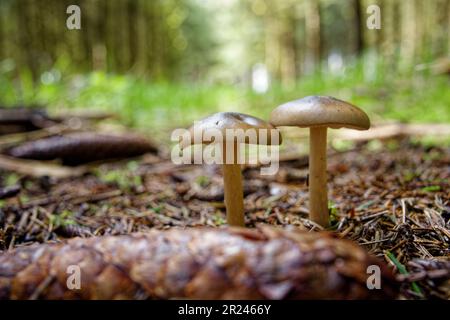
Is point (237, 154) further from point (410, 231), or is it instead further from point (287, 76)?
point (287, 76)

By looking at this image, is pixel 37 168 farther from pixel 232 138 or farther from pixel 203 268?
pixel 203 268

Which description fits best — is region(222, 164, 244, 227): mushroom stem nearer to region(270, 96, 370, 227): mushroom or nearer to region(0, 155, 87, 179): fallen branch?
region(270, 96, 370, 227): mushroom

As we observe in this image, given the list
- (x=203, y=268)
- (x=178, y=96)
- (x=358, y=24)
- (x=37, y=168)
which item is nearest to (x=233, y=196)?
(x=203, y=268)

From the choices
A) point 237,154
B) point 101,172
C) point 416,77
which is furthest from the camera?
point 416,77

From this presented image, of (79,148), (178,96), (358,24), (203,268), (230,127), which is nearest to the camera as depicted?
(203,268)

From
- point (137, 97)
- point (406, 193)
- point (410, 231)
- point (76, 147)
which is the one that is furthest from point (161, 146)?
point (410, 231)

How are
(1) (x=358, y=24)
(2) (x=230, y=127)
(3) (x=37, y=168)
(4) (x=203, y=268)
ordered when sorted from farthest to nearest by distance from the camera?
(1) (x=358, y=24) < (3) (x=37, y=168) < (2) (x=230, y=127) < (4) (x=203, y=268)

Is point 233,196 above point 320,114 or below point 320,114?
below
